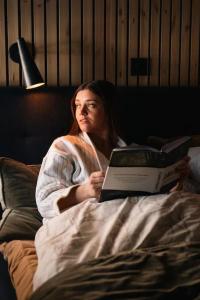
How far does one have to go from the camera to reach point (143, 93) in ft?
8.16

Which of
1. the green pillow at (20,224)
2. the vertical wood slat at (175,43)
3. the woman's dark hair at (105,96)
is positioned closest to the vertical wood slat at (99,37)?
the vertical wood slat at (175,43)

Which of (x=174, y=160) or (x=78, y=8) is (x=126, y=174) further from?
(x=78, y=8)

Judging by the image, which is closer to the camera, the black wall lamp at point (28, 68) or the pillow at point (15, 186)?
the pillow at point (15, 186)

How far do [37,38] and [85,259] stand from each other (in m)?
1.44

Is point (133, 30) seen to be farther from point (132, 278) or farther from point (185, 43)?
point (132, 278)

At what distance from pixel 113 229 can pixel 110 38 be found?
1438 millimetres

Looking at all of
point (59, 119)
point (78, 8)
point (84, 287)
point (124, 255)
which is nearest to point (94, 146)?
point (59, 119)

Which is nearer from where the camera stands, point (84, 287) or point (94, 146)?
point (84, 287)

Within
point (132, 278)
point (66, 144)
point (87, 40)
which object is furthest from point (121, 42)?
point (132, 278)

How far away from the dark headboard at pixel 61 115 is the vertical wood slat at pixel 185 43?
15 cm

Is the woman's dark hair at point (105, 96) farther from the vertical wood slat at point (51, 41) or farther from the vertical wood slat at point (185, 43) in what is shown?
the vertical wood slat at point (185, 43)

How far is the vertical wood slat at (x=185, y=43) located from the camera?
266 centimetres

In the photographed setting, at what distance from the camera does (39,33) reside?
2.38 metres

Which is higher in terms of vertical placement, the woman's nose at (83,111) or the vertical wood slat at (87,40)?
the vertical wood slat at (87,40)
